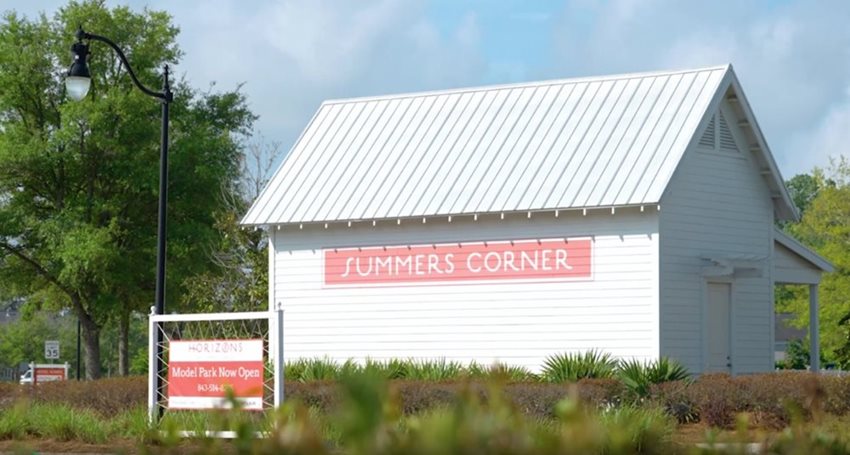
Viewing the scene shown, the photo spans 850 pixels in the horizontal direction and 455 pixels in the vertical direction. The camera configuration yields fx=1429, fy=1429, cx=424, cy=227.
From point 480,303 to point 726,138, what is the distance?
6.15m

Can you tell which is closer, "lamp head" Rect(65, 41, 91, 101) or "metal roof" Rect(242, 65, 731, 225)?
"lamp head" Rect(65, 41, 91, 101)

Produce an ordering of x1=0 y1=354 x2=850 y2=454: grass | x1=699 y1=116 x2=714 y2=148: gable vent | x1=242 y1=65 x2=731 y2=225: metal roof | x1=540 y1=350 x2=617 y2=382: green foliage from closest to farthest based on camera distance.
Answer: x1=0 y1=354 x2=850 y2=454: grass → x1=540 y1=350 x2=617 y2=382: green foliage → x1=242 y1=65 x2=731 y2=225: metal roof → x1=699 y1=116 x2=714 y2=148: gable vent

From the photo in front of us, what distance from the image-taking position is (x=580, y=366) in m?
26.0

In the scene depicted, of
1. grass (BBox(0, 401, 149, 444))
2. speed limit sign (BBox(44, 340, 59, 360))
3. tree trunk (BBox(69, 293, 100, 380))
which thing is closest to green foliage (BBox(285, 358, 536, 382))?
grass (BBox(0, 401, 149, 444))

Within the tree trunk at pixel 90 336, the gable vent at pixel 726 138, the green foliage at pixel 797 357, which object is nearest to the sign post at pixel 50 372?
the tree trunk at pixel 90 336

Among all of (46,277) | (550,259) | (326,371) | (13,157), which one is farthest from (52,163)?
(550,259)

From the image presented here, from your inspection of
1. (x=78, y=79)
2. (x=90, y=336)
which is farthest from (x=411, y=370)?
(x=90, y=336)

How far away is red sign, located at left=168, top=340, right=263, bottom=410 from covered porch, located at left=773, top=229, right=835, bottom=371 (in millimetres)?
14675

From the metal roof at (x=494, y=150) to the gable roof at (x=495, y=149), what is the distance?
1.0 inches

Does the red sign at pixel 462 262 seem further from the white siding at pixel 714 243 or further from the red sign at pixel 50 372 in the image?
the red sign at pixel 50 372

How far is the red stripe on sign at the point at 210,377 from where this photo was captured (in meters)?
20.5

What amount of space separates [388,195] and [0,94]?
21.3m

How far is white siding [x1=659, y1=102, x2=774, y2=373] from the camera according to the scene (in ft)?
88.0

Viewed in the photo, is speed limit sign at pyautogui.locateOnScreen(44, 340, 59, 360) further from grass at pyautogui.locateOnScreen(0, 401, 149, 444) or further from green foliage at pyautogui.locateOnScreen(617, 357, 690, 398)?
green foliage at pyautogui.locateOnScreen(617, 357, 690, 398)
